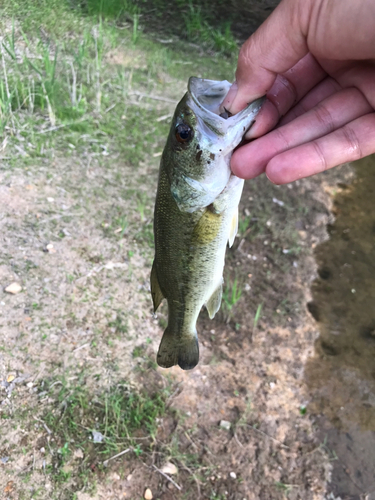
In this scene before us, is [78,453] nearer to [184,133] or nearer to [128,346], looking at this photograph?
[128,346]

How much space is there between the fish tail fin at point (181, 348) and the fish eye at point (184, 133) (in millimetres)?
909

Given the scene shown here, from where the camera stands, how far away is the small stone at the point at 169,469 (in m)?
2.21

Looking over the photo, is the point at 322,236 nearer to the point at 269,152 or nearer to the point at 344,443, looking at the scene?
the point at 344,443

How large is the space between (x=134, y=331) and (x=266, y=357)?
1.02 metres

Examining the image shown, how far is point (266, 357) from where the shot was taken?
2916 millimetres

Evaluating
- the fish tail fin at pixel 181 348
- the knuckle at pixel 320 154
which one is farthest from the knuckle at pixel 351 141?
the fish tail fin at pixel 181 348

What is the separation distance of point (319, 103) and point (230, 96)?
1.66ft

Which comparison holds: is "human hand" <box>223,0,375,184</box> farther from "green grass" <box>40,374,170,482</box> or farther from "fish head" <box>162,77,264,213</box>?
"green grass" <box>40,374,170,482</box>

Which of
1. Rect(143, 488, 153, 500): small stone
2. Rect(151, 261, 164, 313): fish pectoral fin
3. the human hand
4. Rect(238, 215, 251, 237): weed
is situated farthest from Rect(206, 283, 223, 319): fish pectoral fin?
Rect(238, 215, 251, 237): weed

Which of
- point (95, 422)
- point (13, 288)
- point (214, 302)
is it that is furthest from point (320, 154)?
point (13, 288)

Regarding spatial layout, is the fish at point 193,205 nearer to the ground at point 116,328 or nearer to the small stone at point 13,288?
the ground at point 116,328

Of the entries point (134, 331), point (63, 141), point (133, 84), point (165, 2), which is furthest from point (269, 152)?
point (165, 2)

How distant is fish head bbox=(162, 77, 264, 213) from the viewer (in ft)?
4.76

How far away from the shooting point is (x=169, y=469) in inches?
87.6
